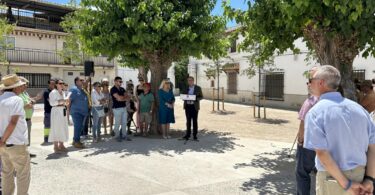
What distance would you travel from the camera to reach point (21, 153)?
4848mm

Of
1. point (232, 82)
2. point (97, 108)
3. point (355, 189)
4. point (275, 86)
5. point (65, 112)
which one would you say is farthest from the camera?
point (232, 82)

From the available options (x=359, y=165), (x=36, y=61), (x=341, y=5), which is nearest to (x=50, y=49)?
(x=36, y=61)

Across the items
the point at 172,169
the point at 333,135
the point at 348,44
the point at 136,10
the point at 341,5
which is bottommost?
the point at 172,169

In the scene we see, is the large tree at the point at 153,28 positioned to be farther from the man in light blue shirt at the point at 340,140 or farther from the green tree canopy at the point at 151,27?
the man in light blue shirt at the point at 340,140

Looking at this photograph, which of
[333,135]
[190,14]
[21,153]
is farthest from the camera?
[190,14]

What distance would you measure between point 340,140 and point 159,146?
275 inches

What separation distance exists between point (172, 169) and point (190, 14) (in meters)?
5.22

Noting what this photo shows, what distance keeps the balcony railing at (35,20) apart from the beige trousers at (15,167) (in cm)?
3006

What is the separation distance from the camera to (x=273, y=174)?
6867 millimetres

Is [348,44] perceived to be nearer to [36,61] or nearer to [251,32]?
[251,32]

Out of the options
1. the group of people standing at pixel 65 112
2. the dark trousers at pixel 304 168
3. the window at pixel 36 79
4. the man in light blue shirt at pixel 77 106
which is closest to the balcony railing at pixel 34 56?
the window at pixel 36 79

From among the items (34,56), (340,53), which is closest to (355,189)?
(340,53)

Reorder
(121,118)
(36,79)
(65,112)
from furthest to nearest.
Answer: (36,79), (121,118), (65,112)

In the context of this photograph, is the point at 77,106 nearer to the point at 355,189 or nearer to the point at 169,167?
the point at 169,167
